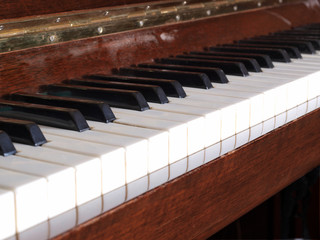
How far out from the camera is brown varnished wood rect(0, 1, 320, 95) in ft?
3.59

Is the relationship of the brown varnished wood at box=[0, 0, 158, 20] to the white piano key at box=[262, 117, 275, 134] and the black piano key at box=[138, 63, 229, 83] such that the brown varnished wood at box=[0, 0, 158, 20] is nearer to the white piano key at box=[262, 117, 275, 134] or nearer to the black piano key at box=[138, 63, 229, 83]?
the black piano key at box=[138, 63, 229, 83]

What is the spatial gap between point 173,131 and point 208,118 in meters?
0.10

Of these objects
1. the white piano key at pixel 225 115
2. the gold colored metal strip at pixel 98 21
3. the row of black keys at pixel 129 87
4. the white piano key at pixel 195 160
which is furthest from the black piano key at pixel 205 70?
the white piano key at pixel 195 160

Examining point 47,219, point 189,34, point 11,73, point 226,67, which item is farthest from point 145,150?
point 189,34

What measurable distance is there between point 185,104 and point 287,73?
1.20 feet

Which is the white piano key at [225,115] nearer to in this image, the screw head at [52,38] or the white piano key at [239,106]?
the white piano key at [239,106]

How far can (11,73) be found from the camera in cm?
107

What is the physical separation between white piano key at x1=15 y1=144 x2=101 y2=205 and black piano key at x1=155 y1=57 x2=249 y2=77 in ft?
2.11

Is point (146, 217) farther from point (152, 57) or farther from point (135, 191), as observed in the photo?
point (152, 57)

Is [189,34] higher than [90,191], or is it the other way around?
[189,34]

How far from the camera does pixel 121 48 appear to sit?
1346 mm

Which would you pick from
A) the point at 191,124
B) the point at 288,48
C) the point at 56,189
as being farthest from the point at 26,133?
the point at 288,48

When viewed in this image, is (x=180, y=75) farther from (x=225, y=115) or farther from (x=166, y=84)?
(x=225, y=115)

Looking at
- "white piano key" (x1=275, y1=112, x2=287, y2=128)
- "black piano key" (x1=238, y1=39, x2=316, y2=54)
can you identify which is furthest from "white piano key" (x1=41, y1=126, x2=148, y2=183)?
"black piano key" (x1=238, y1=39, x2=316, y2=54)
